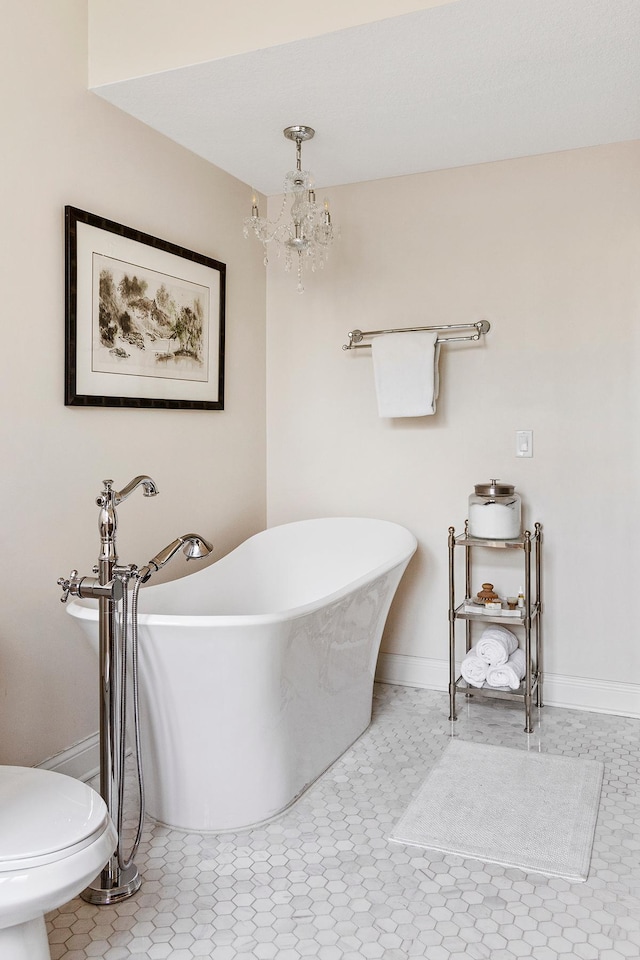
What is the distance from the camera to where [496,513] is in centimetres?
297

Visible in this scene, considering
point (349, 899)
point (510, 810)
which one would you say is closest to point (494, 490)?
point (510, 810)

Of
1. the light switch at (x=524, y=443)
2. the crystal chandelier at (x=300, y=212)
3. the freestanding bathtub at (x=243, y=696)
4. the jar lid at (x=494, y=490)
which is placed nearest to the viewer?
the freestanding bathtub at (x=243, y=696)

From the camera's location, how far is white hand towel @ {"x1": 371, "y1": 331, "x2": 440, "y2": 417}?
3.17m

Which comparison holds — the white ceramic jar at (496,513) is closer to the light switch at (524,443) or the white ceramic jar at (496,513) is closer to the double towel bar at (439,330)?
the light switch at (524,443)

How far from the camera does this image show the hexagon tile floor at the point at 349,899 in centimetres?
170

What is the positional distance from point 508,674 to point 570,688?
411 millimetres

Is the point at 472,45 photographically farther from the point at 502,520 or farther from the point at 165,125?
the point at 502,520

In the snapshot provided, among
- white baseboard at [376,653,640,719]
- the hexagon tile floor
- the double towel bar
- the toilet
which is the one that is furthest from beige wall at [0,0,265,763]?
white baseboard at [376,653,640,719]

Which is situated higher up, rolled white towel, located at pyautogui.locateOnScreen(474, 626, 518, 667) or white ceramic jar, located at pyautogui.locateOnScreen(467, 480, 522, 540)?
white ceramic jar, located at pyautogui.locateOnScreen(467, 480, 522, 540)

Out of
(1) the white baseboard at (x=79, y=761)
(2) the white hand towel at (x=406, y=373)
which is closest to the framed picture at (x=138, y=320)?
(2) the white hand towel at (x=406, y=373)

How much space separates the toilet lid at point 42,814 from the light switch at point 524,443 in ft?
7.21

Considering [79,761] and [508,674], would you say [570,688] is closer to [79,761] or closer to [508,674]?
[508,674]

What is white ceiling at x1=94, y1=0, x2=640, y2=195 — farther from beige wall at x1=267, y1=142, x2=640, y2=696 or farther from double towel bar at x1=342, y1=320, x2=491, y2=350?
double towel bar at x1=342, y1=320, x2=491, y2=350

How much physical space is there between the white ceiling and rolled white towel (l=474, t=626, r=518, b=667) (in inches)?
77.6
